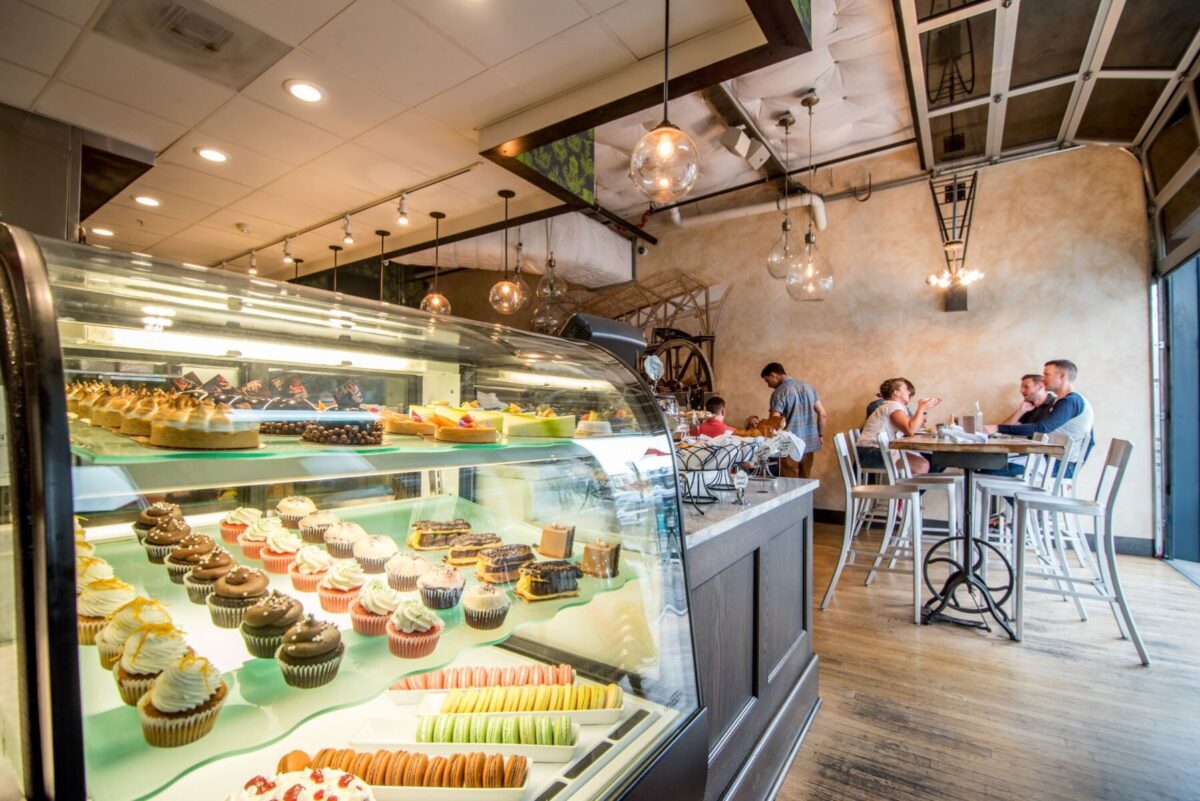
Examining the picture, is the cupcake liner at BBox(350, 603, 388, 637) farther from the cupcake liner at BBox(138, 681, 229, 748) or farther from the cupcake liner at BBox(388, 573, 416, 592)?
the cupcake liner at BBox(138, 681, 229, 748)

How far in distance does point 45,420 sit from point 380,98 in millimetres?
3511

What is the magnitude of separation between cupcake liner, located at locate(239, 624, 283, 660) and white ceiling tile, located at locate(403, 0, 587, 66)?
2.80 m

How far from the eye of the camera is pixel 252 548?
1.42m

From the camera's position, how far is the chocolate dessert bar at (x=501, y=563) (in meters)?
1.42

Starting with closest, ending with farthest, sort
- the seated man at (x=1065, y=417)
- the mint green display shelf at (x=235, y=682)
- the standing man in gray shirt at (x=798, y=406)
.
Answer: the mint green display shelf at (x=235, y=682), the seated man at (x=1065, y=417), the standing man in gray shirt at (x=798, y=406)

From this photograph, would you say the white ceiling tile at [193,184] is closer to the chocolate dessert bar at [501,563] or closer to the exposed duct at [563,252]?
the exposed duct at [563,252]

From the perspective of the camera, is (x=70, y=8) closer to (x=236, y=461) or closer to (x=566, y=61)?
(x=566, y=61)

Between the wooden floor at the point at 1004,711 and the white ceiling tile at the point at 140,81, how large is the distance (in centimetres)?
453

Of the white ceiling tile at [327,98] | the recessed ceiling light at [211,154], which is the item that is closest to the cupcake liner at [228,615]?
the white ceiling tile at [327,98]

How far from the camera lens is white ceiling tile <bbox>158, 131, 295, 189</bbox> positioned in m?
3.91

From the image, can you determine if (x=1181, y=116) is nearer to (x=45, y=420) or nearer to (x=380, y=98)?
(x=380, y=98)

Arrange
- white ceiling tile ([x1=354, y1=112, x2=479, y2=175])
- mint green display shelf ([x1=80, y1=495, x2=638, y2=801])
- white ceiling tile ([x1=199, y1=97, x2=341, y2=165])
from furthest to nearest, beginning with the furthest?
white ceiling tile ([x1=354, y1=112, x2=479, y2=175])
white ceiling tile ([x1=199, y1=97, x2=341, y2=165])
mint green display shelf ([x1=80, y1=495, x2=638, y2=801])

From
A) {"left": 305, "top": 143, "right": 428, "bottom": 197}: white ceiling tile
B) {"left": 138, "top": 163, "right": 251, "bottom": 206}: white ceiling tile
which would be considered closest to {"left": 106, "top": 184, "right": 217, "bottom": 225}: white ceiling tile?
{"left": 138, "top": 163, "right": 251, "bottom": 206}: white ceiling tile

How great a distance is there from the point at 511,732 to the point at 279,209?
553 cm
